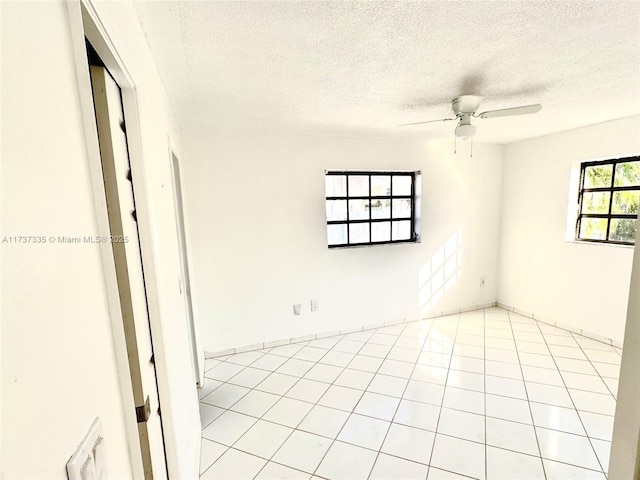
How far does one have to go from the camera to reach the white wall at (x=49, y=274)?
1.20 feet

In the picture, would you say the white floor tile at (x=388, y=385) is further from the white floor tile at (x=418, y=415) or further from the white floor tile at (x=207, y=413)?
the white floor tile at (x=207, y=413)

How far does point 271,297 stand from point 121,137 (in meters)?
2.46

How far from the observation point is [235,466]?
5.89ft

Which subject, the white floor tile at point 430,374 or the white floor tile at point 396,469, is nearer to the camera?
the white floor tile at point 396,469

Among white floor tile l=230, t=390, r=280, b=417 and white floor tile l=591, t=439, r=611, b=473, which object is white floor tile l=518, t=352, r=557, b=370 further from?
white floor tile l=230, t=390, r=280, b=417

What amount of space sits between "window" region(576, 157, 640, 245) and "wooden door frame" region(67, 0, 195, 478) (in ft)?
13.2

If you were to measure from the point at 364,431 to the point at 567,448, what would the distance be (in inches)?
48.5

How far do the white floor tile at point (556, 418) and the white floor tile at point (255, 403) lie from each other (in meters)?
1.90

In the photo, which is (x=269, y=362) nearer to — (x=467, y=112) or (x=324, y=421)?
(x=324, y=421)

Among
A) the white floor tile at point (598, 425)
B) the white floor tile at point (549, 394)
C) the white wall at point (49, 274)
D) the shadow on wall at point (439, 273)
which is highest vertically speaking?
the white wall at point (49, 274)

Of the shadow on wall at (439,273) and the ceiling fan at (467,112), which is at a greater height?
the ceiling fan at (467,112)

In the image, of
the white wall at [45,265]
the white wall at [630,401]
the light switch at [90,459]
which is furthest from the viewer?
the white wall at [630,401]

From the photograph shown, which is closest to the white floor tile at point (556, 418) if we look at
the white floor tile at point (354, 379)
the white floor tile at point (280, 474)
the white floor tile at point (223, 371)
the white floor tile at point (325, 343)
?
the white floor tile at point (354, 379)

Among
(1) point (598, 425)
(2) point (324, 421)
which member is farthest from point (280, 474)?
(1) point (598, 425)
